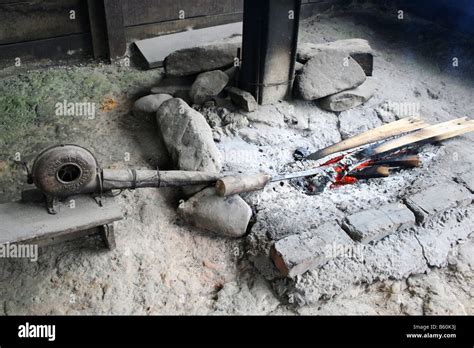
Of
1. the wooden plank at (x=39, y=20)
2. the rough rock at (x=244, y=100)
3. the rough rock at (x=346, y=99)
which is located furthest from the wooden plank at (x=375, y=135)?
the wooden plank at (x=39, y=20)

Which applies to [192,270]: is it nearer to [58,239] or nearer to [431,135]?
[58,239]

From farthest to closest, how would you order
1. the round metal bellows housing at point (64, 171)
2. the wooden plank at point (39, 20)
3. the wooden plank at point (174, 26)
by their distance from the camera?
the wooden plank at point (174, 26) → the wooden plank at point (39, 20) → the round metal bellows housing at point (64, 171)

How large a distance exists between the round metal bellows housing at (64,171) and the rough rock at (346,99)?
293cm

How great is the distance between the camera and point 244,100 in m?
4.85

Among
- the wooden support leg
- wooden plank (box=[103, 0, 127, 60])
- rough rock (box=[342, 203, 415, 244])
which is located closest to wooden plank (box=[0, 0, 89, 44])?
wooden plank (box=[103, 0, 127, 60])

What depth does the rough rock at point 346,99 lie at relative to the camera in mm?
5066

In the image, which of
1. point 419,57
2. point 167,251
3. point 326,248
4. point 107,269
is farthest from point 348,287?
point 419,57

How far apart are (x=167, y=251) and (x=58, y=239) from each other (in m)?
0.83

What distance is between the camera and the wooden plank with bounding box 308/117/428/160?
456 centimetres

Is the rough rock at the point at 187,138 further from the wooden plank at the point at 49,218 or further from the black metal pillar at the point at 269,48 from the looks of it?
the wooden plank at the point at 49,218

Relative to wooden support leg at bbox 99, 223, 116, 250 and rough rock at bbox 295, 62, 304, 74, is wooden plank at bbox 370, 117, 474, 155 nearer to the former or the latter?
rough rock at bbox 295, 62, 304, 74

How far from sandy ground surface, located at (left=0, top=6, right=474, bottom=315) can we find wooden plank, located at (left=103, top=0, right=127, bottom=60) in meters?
0.28

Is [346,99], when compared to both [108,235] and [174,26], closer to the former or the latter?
[174,26]

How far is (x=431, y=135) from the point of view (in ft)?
15.5
